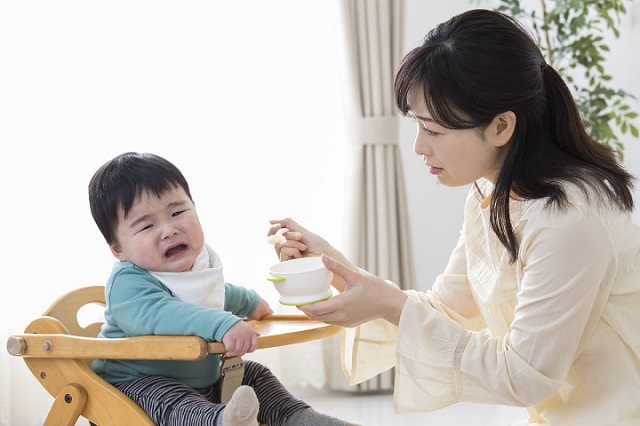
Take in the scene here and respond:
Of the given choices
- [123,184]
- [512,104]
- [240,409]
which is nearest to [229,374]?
[240,409]

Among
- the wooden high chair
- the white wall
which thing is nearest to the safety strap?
the wooden high chair

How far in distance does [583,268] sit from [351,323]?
44cm

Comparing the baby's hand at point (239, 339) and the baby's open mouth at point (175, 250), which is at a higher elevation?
the baby's open mouth at point (175, 250)

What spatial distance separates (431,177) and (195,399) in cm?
222

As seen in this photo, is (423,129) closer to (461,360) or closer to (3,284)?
(461,360)

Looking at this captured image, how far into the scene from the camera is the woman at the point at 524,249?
1625 millimetres

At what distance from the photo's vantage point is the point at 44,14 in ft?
9.56

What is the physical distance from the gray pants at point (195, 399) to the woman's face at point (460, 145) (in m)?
0.59

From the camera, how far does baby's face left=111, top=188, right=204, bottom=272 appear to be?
6.19 ft

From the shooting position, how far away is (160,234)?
189 centimetres

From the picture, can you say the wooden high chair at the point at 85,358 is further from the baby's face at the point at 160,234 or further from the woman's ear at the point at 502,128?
the woman's ear at the point at 502,128

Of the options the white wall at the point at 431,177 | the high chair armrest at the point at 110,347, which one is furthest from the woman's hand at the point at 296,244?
the white wall at the point at 431,177

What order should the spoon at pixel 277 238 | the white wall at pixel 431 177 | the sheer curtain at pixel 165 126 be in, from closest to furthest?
the spoon at pixel 277 238, the sheer curtain at pixel 165 126, the white wall at pixel 431 177

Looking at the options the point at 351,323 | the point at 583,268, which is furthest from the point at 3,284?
the point at 583,268
